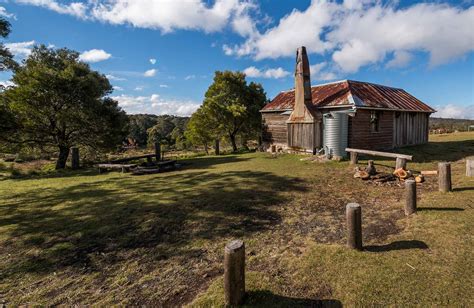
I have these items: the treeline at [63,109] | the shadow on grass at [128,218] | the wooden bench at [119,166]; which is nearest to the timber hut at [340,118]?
the treeline at [63,109]

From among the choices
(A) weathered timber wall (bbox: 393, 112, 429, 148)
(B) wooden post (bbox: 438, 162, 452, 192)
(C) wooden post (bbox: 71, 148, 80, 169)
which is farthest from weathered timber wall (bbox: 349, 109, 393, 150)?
(C) wooden post (bbox: 71, 148, 80, 169)

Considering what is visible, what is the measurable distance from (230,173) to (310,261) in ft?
24.5

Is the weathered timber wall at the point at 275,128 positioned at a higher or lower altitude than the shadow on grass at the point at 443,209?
higher

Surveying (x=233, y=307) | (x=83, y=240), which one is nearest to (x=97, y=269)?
(x=83, y=240)

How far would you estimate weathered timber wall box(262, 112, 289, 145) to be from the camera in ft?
61.4

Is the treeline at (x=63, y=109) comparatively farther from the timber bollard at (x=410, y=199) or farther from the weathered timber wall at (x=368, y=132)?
the timber bollard at (x=410, y=199)

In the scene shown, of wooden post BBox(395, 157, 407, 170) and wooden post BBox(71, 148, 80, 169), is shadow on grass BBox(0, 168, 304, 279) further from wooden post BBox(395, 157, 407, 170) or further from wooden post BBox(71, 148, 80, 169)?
wooden post BBox(71, 148, 80, 169)

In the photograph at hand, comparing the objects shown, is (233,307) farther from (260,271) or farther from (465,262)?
(465,262)

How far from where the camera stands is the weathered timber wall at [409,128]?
17.6 metres

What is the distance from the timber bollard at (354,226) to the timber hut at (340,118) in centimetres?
955

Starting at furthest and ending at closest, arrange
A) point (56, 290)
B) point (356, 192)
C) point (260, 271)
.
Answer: point (356, 192)
point (260, 271)
point (56, 290)

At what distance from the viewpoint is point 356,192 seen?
7.72 metres

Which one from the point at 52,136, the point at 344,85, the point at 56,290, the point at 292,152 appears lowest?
the point at 56,290

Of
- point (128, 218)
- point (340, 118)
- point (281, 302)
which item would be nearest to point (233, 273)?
point (281, 302)
